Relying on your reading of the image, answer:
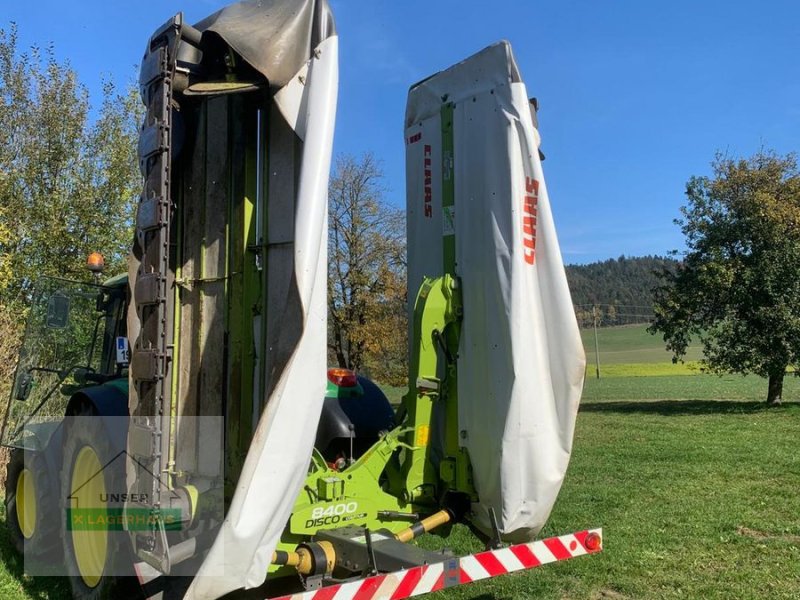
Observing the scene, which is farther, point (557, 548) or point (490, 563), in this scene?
point (557, 548)

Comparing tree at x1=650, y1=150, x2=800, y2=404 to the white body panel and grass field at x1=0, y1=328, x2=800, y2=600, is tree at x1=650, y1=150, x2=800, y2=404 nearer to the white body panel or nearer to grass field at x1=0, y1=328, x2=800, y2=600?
grass field at x1=0, y1=328, x2=800, y2=600

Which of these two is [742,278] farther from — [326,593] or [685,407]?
[326,593]

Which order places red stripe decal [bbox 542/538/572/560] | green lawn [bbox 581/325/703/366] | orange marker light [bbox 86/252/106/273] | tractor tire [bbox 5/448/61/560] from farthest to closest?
green lawn [bbox 581/325/703/366] → orange marker light [bbox 86/252/106/273] → tractor tire [bbox 5/448/61/560] → red stripe decal [bbox 542/538/572/560]

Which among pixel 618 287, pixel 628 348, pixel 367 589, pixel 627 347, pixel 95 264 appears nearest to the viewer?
Answer: pixel 367 589

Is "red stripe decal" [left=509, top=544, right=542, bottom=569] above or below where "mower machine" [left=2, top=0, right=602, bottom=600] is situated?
below

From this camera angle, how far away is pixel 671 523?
6.67 metres

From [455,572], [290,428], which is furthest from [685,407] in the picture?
[290,428]

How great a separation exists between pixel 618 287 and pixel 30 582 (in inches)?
4163

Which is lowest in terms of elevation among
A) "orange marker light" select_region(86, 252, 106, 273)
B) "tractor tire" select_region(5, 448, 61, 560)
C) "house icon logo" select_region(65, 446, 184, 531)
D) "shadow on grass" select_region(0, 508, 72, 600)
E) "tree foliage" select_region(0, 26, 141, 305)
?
"shadow on grass" select_region(0, 508, 72, 600)

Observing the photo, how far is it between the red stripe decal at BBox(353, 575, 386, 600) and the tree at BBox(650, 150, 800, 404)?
57.2ft

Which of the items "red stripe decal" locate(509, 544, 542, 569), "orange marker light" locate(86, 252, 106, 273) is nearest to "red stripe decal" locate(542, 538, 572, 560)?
"red stripe decal" locate(509, 544, 542, 569)

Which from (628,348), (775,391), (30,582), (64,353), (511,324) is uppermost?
(511,324)

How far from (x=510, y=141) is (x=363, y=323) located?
17915 millimetres

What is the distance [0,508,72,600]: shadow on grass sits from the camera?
4.64m
